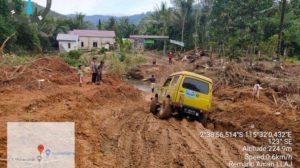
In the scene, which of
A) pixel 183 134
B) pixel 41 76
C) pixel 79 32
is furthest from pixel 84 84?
pixel 79 32

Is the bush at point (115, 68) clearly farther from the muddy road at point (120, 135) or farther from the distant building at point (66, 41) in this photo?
the distant building at point (66, 41)

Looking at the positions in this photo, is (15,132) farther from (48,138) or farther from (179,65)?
(179,65)

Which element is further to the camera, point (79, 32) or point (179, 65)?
point (79, 32)

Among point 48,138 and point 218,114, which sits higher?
point 48,138

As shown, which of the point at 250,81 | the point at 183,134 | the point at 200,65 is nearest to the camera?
the point at 183,134

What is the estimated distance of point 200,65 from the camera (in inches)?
1529

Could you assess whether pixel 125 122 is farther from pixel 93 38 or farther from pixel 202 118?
pixel 93 38

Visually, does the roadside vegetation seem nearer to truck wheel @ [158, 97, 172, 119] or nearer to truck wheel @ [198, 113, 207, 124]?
truck wheel @ [198, 113, 207, 124]

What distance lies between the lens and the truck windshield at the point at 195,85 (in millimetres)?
16328

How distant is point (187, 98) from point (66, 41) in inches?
2372

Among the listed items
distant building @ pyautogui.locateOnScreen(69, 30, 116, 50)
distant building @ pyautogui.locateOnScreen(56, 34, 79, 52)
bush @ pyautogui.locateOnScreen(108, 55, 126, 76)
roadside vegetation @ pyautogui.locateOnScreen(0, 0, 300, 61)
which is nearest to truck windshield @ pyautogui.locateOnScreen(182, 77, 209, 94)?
roadside vegetation @ pyautogui.locateOnScreen(0, 0, 300, 61)

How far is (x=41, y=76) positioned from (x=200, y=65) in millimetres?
19372

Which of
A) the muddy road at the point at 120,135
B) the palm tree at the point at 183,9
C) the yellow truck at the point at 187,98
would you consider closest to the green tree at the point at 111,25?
the palm tree at the point at 183,9

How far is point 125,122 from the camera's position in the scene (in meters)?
15.4
